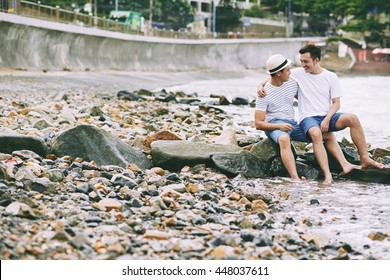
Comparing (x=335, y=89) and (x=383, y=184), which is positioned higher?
(x=335, y=89)

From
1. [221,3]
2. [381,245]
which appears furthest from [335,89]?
[221,3]

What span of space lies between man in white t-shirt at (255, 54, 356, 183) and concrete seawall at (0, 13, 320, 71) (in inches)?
748

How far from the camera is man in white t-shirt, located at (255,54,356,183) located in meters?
7.20

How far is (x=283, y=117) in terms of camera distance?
24.4ft

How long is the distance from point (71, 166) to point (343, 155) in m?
2.90

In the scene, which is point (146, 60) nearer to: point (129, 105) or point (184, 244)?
point (129, 105)

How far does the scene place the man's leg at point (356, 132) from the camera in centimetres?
719

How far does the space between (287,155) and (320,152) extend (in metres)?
0.35

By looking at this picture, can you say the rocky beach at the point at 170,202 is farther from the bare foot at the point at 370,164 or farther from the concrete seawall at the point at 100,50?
the concrete seawall at the point at 100,50

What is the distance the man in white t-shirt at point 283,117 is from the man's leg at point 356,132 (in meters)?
0.16

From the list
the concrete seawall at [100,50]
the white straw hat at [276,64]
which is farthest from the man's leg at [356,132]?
the concrete seawall at [100,50]

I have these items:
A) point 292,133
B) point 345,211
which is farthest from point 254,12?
point 345,211

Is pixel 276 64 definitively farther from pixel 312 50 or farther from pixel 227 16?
pixel 227 16

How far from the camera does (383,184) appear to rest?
7.31 metres
